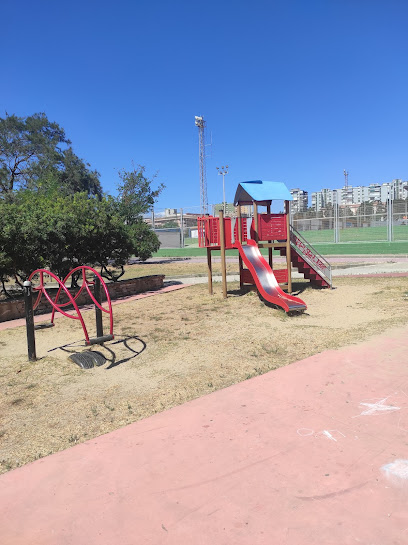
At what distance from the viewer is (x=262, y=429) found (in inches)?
142

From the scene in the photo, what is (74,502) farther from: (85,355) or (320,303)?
(320,303)

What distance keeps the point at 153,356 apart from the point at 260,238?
631cm

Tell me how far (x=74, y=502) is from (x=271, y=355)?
3760 mm

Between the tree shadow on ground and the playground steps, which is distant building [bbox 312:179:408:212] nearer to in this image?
the playground steps

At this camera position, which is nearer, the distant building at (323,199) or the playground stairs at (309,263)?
the playground stairs at (309,263)

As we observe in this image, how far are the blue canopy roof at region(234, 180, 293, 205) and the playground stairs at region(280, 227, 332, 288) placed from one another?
1306 mm

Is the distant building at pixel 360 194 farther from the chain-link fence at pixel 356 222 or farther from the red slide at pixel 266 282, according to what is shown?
the red slide at pixel 266 282

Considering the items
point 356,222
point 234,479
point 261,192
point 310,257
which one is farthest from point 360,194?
point 234,479

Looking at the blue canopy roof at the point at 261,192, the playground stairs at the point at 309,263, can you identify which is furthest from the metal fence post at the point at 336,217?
the blue canopy roof at the point at 261,192

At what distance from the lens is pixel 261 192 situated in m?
11.8

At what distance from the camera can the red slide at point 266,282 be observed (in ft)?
29.5

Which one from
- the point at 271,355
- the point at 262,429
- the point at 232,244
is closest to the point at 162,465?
the point at 262,429

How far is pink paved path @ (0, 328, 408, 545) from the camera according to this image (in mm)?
2404

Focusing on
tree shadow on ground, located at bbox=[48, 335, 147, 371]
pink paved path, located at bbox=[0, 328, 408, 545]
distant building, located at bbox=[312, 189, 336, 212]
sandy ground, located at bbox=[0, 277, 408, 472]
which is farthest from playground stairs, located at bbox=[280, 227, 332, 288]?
distant building, located at bbox=[312, 189, 336, 212]
